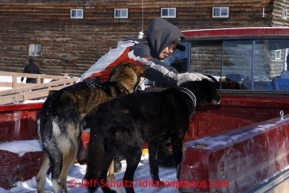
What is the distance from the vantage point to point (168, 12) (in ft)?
85.3

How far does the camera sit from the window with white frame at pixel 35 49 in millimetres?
30016

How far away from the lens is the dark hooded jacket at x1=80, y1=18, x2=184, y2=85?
179 inches

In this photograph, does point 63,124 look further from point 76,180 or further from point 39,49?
point 39,49

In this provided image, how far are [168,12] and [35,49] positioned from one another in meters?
10.3

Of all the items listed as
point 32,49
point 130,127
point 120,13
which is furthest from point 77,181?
point 32,49

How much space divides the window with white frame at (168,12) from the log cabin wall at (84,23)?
220mm

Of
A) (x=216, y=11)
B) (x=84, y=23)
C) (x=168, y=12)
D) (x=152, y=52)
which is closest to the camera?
(x=152, y=52)

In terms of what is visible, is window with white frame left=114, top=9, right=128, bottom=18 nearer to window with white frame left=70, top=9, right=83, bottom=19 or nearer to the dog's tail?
window with white frame left=70, top=9, right=83, bottom=19

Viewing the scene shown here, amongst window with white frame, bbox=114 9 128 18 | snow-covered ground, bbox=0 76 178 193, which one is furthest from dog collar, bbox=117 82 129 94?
window with white frame, bbox=114 9 128 18

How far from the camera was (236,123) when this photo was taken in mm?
4742

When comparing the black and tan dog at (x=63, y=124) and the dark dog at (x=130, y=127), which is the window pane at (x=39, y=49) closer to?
the black and tan dog at (x=63, y=124)

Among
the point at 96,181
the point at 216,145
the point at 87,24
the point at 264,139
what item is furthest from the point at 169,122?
the point at 87,24

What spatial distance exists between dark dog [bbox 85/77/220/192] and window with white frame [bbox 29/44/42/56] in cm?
2718

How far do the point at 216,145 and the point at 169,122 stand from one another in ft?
4.92
